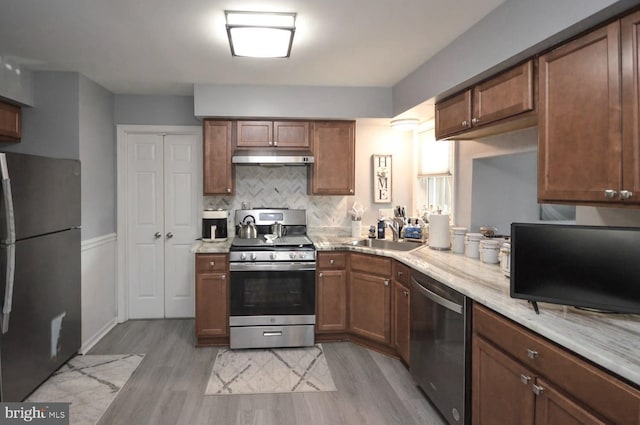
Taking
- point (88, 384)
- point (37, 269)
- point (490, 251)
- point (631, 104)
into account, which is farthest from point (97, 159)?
point (631, 104)

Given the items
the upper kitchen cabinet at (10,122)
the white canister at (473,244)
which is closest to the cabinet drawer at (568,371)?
the white canister at (473,244)

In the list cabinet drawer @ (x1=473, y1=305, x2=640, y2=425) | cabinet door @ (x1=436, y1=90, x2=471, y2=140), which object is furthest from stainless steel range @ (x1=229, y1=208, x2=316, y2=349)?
cabinet drawer @ (x1=473, y1=305, x2=640, y2=425)

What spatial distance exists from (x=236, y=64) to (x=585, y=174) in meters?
2.60

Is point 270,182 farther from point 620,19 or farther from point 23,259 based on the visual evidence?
point 620,19

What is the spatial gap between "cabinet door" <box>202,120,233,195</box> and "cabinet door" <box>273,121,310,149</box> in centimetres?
47

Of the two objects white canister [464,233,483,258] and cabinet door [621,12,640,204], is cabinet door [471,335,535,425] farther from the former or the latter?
white canister [464,233,483,258]

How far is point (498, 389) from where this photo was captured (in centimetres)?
190

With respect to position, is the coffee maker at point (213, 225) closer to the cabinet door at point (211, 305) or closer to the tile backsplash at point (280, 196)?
the tile backsplash at point (280, 196)

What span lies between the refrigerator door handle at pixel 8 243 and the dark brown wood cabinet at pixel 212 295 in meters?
1.42

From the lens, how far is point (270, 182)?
443 centimetres

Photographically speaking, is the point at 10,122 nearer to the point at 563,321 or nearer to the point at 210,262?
the point at 210,262

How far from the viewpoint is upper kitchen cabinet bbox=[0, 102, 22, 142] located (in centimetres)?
331

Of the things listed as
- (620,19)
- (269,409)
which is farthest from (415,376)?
(620,19)

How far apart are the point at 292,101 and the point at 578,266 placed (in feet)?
9.78
